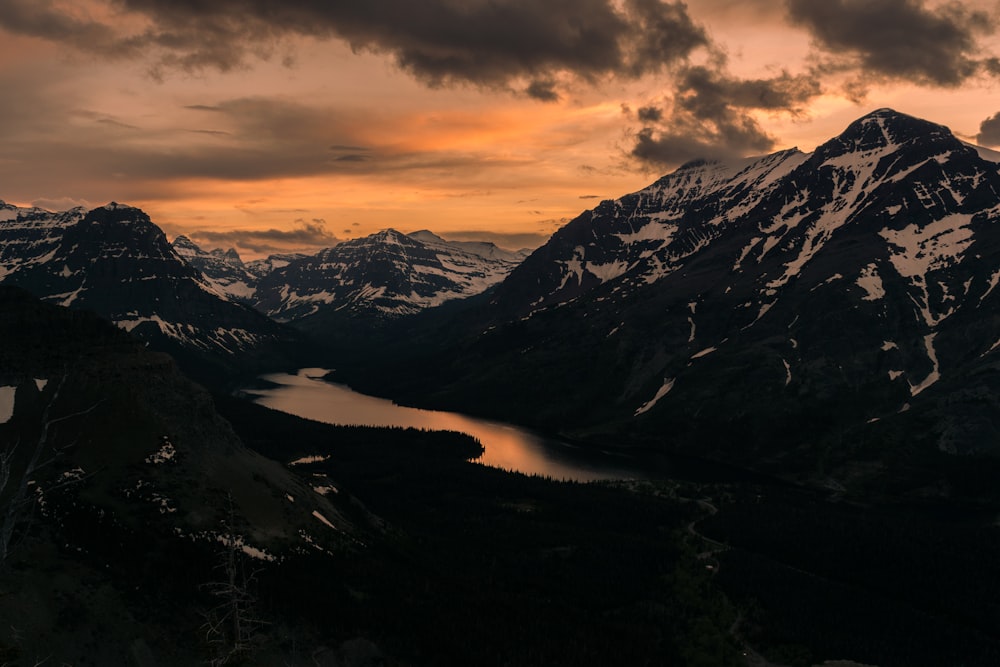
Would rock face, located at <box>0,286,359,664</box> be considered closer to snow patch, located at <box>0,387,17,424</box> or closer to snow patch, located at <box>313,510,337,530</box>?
snow patch, located at <box>0,387,17,424</box>

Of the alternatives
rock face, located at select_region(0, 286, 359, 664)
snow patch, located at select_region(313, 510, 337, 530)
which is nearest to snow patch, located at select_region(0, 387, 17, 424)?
rock face, located at select_region(0, 286, 359, 664)

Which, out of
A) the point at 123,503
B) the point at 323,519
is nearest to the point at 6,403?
the point at 123,503

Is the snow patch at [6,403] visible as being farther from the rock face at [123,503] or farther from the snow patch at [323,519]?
the snow patch at [323,519]

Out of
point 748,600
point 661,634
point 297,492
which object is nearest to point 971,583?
point 748,600

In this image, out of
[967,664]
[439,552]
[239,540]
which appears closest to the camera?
[239,540]

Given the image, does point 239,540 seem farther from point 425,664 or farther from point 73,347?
point 73,347

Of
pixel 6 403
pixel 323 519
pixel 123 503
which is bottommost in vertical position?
pixel 323 519

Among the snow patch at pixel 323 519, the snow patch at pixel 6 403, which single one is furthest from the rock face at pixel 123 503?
the snow patch at pixel 323 519

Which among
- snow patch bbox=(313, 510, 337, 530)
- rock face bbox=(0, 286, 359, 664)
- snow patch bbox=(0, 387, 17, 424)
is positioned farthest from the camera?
snow patch bbox=(313, 510, 337, 530)

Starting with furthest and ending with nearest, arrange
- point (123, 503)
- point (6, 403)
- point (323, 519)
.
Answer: point (323, 519) → point (6, 403) → point (123, 503)

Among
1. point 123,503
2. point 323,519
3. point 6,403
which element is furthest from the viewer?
point 323,519

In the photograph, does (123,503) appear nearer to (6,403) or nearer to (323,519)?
(6,403)
